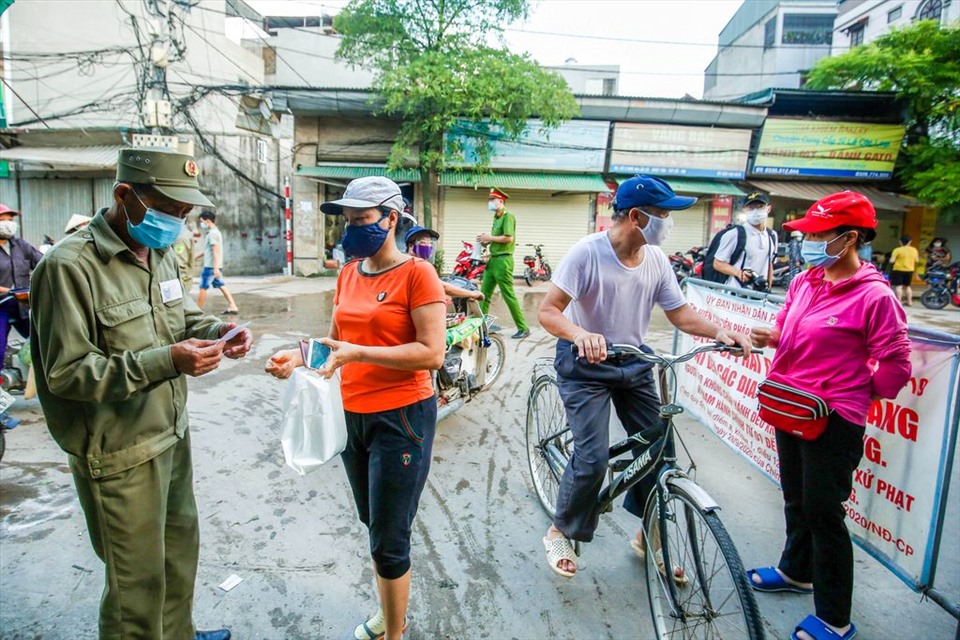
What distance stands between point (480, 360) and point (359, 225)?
3250 millimetres

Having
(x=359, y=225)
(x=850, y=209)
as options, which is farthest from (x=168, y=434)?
(x=850, y=209)

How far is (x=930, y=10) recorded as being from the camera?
21.7m

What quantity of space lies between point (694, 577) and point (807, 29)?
3208cm

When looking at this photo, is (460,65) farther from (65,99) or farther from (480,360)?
(65,99)

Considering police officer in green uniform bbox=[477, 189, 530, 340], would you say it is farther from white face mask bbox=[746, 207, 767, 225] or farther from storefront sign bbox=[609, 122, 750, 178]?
storefront sign bbox=[609, 122, 750, 178]

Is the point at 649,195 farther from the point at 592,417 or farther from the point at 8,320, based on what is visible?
the point at 8,320

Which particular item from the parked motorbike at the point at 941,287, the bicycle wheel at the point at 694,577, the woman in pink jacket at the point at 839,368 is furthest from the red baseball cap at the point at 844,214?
the parked motorbike at the point at 941,287

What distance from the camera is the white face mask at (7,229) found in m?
4.85

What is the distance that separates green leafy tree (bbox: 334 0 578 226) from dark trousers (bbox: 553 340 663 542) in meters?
12.1

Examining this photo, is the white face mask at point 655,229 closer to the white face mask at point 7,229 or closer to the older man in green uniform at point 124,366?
the older man in green uniform at point 124,366

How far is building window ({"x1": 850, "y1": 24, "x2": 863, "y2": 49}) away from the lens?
25734mm

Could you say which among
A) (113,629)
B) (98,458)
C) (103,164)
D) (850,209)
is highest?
(103,164)

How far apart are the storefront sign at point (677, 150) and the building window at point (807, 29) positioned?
44.1 feet

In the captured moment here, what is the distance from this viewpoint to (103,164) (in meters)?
15.7
